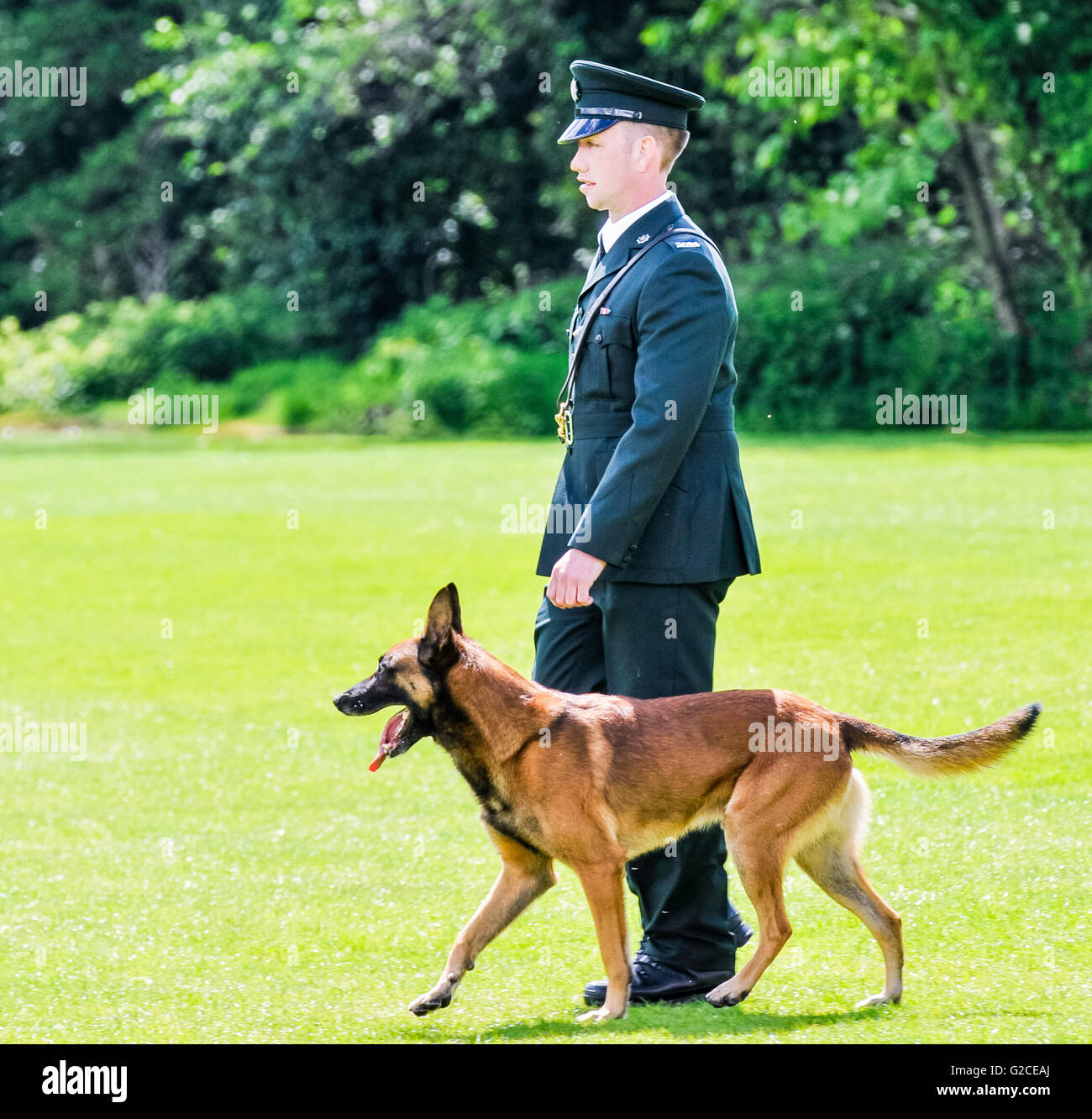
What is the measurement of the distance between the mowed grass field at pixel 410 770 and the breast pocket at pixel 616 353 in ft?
5.63

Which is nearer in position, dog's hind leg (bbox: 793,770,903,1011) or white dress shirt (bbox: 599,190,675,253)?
dog's hind leg (bbox: 793,770,903,1011)

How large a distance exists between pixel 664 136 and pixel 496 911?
2.21 meters

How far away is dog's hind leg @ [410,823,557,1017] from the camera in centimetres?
461

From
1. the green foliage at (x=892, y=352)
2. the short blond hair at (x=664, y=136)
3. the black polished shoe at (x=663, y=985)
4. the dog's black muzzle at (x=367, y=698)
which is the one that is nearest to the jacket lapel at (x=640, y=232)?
the short blond hair at (x=664, y=136)

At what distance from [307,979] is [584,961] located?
0.84m

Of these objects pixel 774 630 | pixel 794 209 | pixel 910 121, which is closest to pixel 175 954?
pixel 774 630

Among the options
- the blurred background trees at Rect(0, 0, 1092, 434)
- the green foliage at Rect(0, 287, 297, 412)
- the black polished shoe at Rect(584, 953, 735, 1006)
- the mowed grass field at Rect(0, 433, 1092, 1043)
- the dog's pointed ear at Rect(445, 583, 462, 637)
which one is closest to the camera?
the dog's pointed ear at Rect(445, 583, 462, 637)

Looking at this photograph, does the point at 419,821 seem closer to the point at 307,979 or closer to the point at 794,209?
the point at 307,979

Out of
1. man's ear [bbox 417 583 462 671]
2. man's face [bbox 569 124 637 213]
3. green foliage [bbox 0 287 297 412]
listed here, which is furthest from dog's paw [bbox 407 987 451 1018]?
green foliage [bbox 0 287 297 412]

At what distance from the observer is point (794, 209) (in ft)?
87.9

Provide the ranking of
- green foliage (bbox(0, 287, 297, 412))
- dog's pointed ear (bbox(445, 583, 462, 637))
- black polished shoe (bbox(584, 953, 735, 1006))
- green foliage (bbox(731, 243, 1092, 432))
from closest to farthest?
dog's pointed ear (bbox(445, 583, 462, 637))
black polished shoe (bbox(584, 953, 735, 1006))
green foliage (bbox(731, 243, 1092, 432))
green foliage (bbox(0, 287, 297, 412))

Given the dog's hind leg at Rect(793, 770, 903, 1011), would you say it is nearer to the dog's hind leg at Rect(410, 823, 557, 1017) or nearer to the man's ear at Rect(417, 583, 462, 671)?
the dog's hind leg at Rect(410, 823, 557, 1017)

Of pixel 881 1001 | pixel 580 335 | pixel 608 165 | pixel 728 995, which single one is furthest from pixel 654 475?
pixel 881 1001

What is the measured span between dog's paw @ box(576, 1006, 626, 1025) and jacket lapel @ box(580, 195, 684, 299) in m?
2.03
